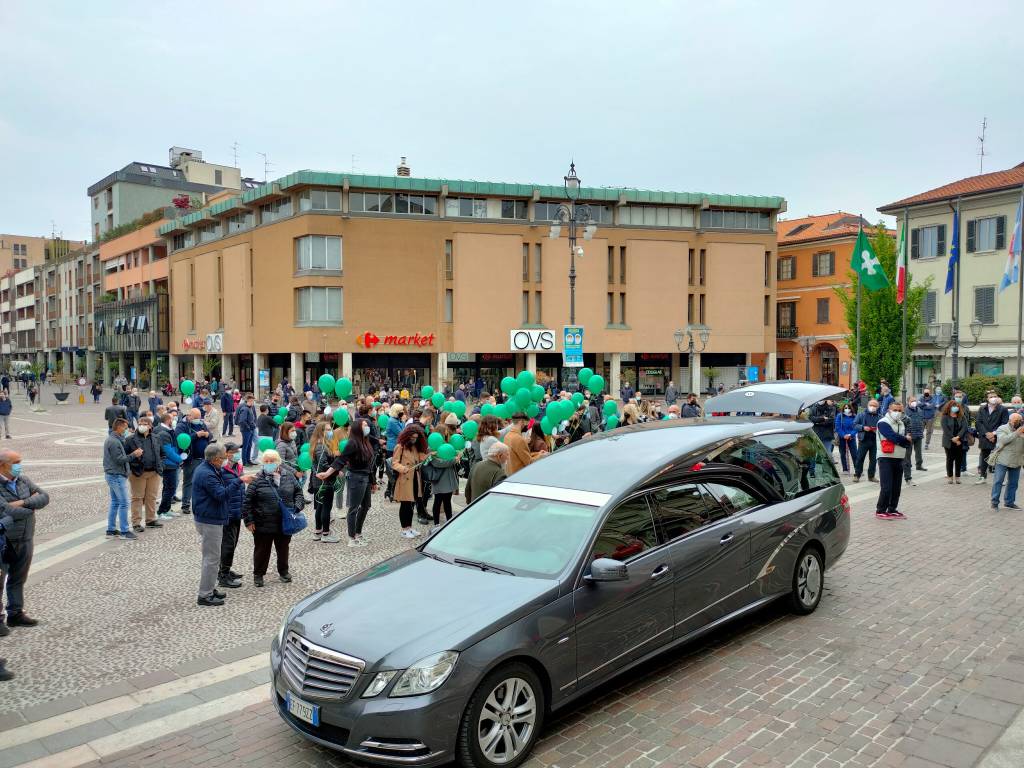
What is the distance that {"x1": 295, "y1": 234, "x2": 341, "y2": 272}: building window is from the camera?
4575cm

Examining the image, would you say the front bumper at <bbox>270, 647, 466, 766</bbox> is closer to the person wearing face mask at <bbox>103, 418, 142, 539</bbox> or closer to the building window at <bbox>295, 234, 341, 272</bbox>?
the person wearing face mask at <bbox>103, 418, 142, 539</bbox>

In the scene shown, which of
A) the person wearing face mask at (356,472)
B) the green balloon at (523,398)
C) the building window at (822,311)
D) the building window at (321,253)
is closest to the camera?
the person wearing face mask at (356,472)

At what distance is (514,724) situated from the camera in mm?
4598

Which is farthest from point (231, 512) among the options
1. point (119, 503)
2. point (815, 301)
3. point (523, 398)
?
point (815, 301)

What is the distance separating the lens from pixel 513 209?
48.9 metres

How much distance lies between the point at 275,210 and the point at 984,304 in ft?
138

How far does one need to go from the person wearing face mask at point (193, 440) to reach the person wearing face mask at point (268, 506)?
14.3 ft

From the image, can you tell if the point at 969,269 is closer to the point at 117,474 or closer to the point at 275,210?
the point at 275,210

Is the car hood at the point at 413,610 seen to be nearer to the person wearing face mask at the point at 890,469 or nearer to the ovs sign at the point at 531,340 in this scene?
the person wearing face mask at the point at 890,469

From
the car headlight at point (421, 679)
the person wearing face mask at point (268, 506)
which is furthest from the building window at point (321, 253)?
the car headlight at point (421, 679)

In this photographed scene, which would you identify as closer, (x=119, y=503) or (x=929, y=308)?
(x=119, y=503)

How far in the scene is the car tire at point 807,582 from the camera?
699 cm

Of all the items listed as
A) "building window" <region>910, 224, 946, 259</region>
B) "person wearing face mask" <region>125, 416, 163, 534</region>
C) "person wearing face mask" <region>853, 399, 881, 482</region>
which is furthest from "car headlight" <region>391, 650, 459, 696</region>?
"building window" <region>910, 224, 946, 259</region>

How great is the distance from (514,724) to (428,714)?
2.13ft
